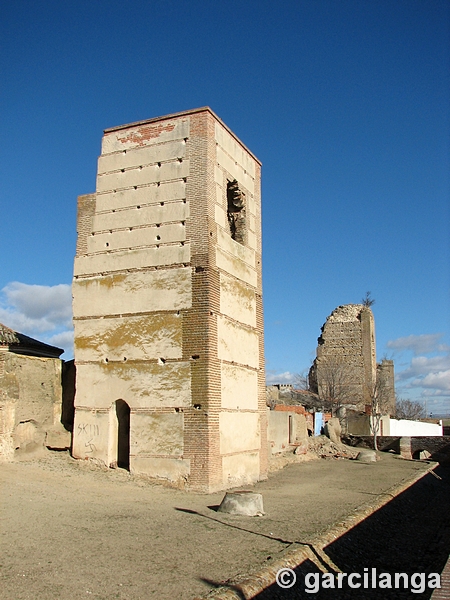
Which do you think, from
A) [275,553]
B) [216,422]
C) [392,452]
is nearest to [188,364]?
[216,422]

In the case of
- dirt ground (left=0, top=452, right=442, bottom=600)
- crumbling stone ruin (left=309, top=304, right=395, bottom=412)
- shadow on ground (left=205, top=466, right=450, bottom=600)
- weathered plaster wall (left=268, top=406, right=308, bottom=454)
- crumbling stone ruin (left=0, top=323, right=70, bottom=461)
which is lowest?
shadow on ground (left=205, top=466, right=450, bottom=600)

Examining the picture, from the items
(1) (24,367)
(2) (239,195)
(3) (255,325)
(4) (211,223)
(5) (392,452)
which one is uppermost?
(2) (239,195)

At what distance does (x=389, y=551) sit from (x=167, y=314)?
279 inches

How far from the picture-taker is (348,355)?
39625mm

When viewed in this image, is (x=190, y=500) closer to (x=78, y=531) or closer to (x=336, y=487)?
(x=78, y=531)

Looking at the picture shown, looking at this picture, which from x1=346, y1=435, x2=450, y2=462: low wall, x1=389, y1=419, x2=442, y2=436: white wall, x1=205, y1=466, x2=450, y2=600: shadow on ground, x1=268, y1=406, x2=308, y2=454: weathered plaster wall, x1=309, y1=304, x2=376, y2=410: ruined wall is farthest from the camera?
x1=309, y1=304, x2=376, y2=410: ruined wall

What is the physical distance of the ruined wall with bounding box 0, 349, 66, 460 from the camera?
13.6 meters

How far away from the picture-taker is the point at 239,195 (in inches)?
667

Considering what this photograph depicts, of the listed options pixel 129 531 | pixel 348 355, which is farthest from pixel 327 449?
pixel 129 531

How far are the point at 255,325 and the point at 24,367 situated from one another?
6313 mm

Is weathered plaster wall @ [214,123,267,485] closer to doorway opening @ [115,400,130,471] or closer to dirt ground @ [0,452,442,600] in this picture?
dirt ground @ [0,452,442,600]

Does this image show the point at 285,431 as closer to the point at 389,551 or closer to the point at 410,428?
the point at 389,551

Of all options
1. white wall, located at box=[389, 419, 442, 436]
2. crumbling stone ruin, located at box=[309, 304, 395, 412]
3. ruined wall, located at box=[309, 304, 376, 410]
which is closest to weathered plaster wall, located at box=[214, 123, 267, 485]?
white wall, located at box=[389, 419, 442, 436]

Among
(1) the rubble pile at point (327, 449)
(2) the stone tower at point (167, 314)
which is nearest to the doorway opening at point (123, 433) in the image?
(2) the stone tower at point (167, 314)
